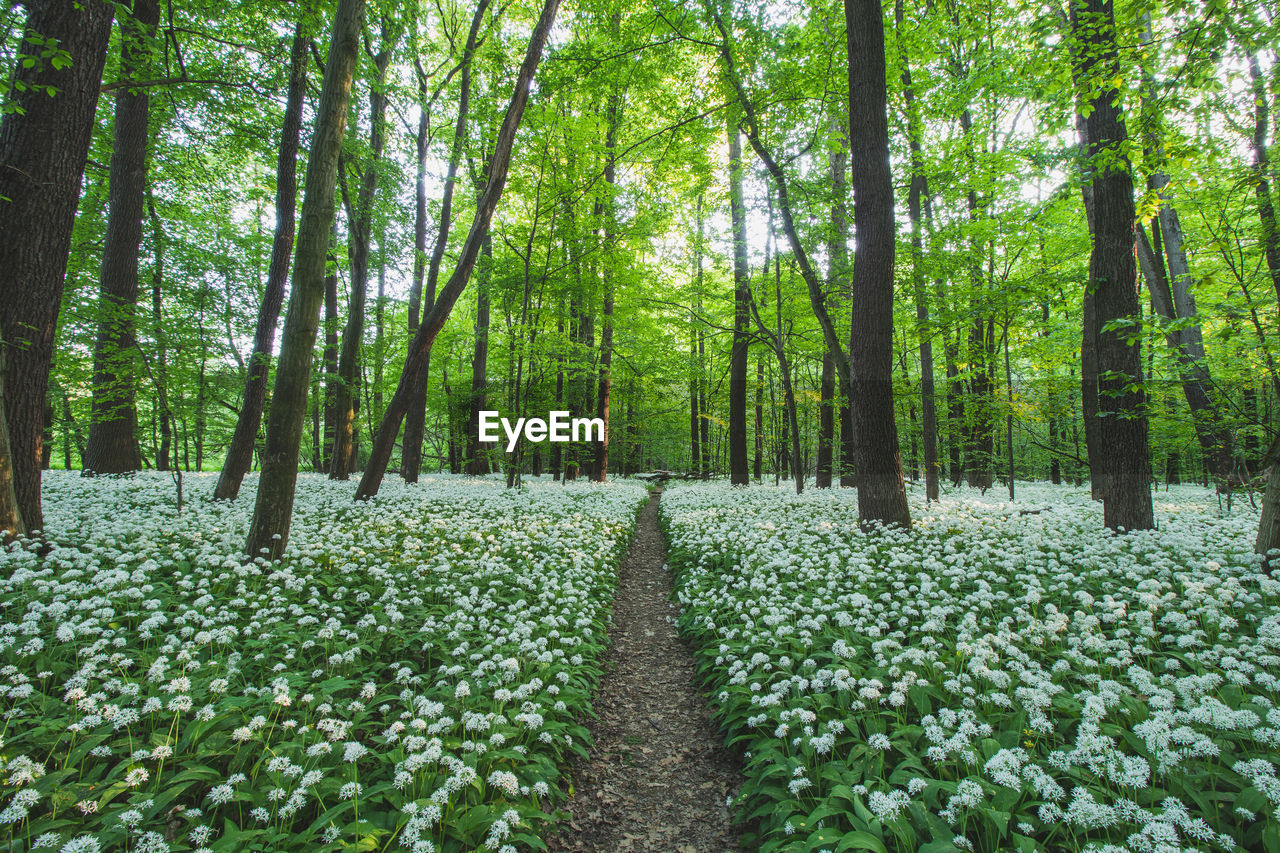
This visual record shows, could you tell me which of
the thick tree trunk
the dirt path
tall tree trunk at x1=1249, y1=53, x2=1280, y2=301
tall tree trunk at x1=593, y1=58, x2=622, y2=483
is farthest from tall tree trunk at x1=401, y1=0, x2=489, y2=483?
tall tree trunk at x1=1249, y1=53, x2=1280, y2=301

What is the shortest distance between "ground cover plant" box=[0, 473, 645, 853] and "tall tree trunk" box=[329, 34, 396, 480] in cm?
734

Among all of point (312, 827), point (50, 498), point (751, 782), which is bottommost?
point (751, 782)

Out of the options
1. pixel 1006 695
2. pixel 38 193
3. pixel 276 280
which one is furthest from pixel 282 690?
pixel 276 280

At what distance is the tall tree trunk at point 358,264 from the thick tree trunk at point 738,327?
1022cm

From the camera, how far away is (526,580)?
6.25 m

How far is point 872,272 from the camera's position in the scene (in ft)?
26.3

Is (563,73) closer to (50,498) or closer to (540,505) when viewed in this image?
(540,505)

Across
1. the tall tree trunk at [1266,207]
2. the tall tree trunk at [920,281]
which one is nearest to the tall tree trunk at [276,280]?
the tall tree trunk at [920,281]

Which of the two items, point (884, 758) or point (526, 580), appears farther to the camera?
point (526, 580)

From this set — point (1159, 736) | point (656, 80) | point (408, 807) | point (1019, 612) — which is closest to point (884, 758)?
point (1159, 736)

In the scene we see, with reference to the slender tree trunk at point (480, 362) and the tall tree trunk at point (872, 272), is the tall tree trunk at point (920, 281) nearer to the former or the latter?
the tall tree trunk at point (872, 272)

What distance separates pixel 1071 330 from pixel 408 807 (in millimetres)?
22778

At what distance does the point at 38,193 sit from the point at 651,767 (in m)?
8.61

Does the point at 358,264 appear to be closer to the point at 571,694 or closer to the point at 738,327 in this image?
the point at 738,327
